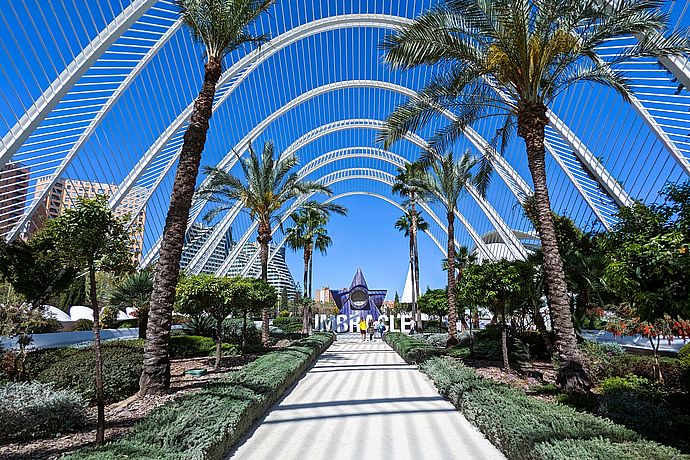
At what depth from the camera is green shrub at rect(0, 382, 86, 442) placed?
19.2 feet

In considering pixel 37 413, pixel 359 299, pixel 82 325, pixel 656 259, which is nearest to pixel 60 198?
pixel 82 325

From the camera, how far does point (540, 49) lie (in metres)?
9.34

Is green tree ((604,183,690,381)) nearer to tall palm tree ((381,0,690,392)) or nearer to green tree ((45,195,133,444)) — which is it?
tall palm tree ((381,0,690,392))

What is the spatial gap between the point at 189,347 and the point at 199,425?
13.0 metres

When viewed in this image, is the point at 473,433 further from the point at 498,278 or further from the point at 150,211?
the point at 150,211

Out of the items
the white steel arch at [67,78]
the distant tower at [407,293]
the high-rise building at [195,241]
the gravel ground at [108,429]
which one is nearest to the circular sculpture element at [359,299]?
the distant tower at [407,293]

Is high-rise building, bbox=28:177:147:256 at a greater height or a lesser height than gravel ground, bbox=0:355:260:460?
greater

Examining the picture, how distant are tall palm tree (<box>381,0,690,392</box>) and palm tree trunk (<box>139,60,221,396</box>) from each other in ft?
16.0

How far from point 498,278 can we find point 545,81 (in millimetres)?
5007

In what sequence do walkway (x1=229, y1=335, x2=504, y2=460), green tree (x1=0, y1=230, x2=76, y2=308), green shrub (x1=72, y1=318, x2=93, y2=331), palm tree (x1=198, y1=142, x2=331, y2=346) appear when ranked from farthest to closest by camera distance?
green shrub (x1=72, y1=318, x2=93, y2=331)
palm tree (x1=198, y1=142, x2=331, y2=346)
green tree (x1=0, y1=230, x2=76, y2=308)
walkway (x1=229, y1=335, x2=504, y2=460)

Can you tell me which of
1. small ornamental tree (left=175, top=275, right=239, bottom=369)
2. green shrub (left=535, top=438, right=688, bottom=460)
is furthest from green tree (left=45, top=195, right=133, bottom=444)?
small ornamental tree (left=175, top=275, right=239, bottom=369)

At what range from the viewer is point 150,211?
27234mm

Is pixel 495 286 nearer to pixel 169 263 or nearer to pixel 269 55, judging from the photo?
pixel 169 263

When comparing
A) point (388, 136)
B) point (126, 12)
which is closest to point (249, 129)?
point (126, 12)
